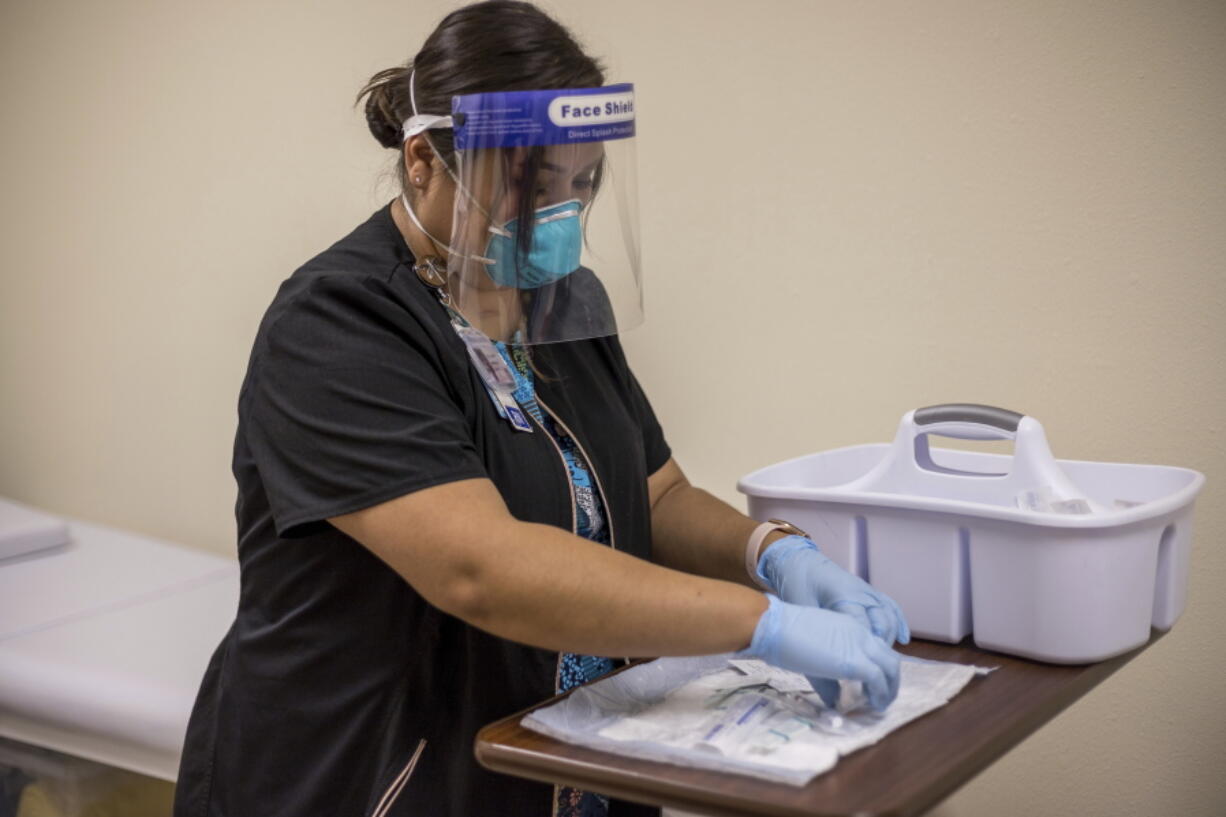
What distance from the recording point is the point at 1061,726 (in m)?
1.81

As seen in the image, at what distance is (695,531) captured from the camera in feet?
5.26

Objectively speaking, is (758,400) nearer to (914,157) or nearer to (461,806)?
(914,157)

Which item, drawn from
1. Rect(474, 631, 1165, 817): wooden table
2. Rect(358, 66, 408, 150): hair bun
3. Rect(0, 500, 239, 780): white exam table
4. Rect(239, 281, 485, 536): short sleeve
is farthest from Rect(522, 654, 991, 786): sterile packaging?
Rect(0, 500, 239, 780): white exam table

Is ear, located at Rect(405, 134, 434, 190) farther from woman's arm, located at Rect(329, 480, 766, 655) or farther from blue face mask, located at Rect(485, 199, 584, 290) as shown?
woman's arm, located at Rect(329, 480, 766, 655)

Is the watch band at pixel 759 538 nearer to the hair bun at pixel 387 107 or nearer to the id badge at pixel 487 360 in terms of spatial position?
the id badge at pixel 487 360

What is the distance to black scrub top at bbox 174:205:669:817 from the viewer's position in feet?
3.93

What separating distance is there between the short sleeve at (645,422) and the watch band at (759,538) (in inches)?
8.9

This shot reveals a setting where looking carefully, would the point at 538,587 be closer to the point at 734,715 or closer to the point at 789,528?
the point at 734,715

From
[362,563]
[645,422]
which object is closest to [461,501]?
[362,563]

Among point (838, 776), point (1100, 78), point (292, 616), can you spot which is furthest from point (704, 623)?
point (1100, 78)

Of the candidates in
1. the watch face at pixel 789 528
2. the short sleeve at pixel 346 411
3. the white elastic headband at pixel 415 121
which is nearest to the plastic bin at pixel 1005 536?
the watch face at pixel 789 528

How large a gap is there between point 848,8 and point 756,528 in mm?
849

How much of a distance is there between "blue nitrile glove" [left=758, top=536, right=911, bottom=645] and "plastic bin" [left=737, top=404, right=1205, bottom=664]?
5 centimetres

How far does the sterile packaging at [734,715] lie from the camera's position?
3.43ft
